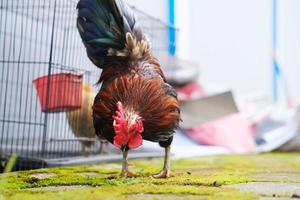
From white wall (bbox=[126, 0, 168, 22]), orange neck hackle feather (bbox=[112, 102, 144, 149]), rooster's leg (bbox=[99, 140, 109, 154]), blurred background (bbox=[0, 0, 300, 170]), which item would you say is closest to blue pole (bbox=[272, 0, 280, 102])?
blurred background (bbox=[0, 0, 300, 170])

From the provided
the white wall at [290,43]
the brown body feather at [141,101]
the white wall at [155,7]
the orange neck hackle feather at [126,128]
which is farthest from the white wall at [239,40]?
the orange neck hackle feather at [126,128]

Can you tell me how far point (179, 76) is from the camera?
5066 mm

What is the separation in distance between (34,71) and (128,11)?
88 cm

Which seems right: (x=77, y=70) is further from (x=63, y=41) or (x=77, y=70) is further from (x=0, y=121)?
(x=0, y=121)

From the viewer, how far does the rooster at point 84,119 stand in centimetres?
284

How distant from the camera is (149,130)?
203 cm

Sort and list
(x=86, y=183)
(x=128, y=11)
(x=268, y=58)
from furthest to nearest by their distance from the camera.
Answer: (x=268, y=58) < (x=128, y=11) < (x=86, y=183)

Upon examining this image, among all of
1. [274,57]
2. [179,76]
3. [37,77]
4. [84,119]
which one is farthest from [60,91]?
[274,57]

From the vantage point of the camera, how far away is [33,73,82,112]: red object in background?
99.4 inches

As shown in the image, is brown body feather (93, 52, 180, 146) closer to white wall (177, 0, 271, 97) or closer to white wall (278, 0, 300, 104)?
white wall (177, 0, 271, 97)

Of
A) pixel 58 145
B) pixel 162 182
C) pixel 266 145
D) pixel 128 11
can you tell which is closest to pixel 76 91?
pixel 58 145

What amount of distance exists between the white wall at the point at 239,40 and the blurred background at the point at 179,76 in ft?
0.04

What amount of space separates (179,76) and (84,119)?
232 cm

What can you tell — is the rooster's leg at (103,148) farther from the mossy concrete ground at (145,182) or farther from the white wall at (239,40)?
the white wall at (239,40)
